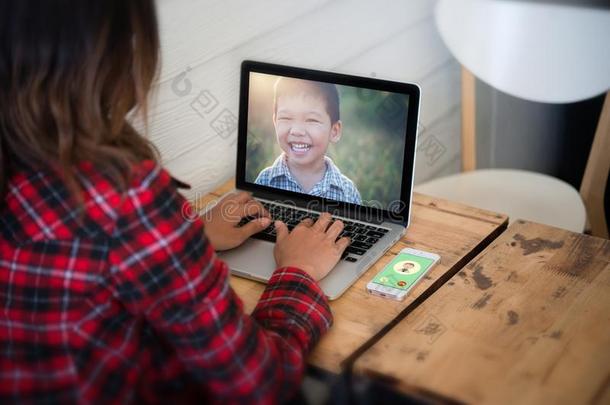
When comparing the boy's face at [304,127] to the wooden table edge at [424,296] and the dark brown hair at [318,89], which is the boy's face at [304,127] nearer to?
the dark brown hair at [318,89]

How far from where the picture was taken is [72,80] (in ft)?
2.45

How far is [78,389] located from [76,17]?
40 centimetres

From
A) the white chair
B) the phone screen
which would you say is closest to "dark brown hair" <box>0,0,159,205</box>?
the phone screen

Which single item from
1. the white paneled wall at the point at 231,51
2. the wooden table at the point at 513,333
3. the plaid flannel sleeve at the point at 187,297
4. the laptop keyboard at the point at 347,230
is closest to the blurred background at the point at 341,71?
the white paneled wall at the point at 231,51

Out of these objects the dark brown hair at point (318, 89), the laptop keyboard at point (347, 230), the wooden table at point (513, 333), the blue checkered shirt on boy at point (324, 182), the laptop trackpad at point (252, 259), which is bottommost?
the laptop trackpad at point (252, 259)

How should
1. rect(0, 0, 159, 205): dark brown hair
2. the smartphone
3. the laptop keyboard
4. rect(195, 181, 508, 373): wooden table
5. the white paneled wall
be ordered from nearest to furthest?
rect(0, 0, 159, 205): dark brown hair
rect(195, 181, 508, 373): wooden table
the smartphone
the laptop keyboard
the white paneled wall

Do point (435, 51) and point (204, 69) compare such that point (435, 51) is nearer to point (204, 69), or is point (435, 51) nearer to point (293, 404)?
point (204, 69)

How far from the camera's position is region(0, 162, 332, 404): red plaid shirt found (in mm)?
772

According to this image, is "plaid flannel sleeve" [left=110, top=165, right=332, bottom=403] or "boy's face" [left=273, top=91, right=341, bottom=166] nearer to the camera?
"plaid flannel sleeve" [left=110, top=165, right=332, bottom=403]

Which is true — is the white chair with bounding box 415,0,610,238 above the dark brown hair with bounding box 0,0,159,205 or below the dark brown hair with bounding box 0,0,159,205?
below

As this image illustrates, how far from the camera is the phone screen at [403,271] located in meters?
1.12

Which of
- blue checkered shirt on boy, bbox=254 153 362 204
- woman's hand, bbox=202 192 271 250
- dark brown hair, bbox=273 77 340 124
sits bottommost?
woman's hand, bbox=202 192 271 250

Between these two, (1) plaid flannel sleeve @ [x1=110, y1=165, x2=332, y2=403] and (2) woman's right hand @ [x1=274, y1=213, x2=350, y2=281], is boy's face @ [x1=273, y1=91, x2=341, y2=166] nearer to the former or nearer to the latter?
(2) woman's right hand @ [x1=274, y1=213, x2=350, y2=281]

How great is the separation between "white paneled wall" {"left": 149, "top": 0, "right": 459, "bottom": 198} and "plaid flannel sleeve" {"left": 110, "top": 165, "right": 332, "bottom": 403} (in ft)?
1.83
